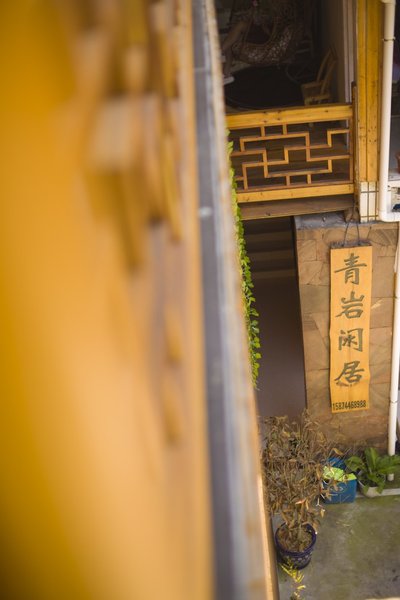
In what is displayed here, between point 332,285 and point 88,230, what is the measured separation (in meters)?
4.36

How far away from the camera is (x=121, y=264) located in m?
0.34

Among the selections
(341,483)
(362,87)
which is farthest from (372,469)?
(362,87)

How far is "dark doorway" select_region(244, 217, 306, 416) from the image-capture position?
598 cm

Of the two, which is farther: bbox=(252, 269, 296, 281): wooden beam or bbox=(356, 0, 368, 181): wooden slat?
bbox=(252, 269, 296, 281): wooden beam

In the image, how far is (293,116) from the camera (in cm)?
405

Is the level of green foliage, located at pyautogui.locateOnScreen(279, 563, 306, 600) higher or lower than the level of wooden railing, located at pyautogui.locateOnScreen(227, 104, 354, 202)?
lower

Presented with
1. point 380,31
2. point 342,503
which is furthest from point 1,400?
point 342,503

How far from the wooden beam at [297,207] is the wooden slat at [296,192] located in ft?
0.22

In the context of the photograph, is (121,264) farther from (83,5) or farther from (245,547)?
(245,547)

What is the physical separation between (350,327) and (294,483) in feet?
4.06

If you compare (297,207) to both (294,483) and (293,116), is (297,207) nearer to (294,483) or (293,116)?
(293,116)

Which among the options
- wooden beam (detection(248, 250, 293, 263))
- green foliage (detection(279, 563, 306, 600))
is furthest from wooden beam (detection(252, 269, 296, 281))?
green foliage (detection(279, 563, 306, 600))

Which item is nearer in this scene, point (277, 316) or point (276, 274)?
point (277, 316)

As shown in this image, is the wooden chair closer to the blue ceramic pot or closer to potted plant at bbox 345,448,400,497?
potted plant at bbox 345,448,400,497
